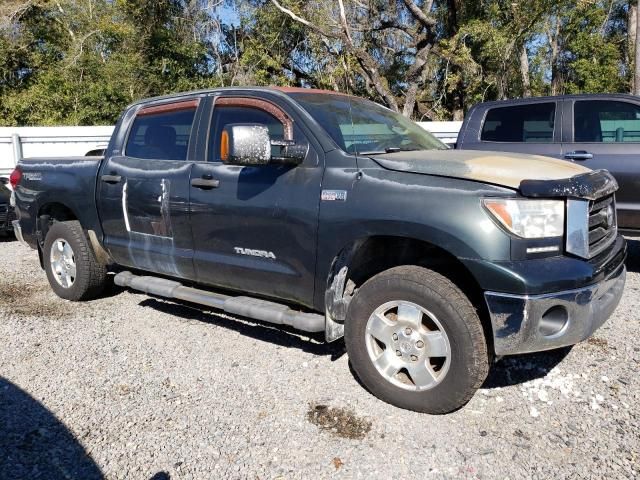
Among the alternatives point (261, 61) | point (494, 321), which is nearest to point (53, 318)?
point (494, 321)

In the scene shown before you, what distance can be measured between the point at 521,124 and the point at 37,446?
5830mm

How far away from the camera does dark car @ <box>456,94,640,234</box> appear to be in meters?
5.80

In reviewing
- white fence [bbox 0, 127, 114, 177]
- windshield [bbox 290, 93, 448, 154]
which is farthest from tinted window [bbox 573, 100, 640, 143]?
white fence [bbox 0, 127, 114, 177]

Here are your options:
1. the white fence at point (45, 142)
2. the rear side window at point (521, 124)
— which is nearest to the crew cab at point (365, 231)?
the rear side window at point (521, 124)

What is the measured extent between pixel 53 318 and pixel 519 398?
13.0 feet

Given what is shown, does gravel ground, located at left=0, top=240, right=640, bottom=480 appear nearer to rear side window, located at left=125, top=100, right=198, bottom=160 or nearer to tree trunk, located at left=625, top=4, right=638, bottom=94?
rear side window, located at left=125, top=100, right=198, bottom=160

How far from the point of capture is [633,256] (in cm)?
680

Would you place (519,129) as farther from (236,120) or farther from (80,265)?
(80,265)

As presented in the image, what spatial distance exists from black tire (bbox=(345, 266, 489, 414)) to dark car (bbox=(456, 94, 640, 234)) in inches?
144

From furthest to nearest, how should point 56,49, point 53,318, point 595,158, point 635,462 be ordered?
point 56,49, point 595,158, point 53,318, point 635,462

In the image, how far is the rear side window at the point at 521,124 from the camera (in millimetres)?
6387

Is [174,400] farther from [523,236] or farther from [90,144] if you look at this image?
[90,144]

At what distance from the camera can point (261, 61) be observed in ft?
71.0

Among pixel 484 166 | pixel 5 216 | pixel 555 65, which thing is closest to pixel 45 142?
pixel 5 216
